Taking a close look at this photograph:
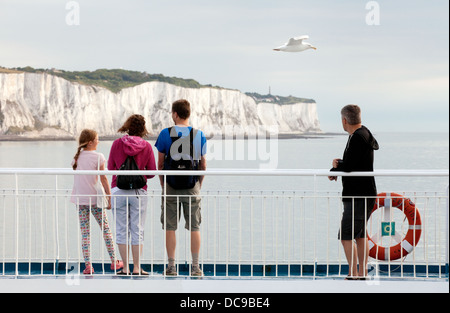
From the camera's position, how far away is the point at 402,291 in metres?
5.26

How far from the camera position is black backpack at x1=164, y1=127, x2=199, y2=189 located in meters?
5.26

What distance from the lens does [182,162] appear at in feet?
17.3

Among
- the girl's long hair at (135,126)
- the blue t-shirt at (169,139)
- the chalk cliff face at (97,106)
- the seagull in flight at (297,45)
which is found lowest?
the blue t-shirt at (169,139)

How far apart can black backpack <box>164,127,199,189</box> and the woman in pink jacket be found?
0.14 metres

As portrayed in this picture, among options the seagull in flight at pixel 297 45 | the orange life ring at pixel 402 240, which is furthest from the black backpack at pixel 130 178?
the seagull in flight at pixel 297 45

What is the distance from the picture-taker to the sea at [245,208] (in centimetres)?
551

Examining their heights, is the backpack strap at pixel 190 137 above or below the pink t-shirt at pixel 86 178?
above

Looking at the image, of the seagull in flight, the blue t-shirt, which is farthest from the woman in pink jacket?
the seagull in flight

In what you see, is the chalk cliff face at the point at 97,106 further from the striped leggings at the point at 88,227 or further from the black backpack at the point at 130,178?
the black backpack at the point at 130,178

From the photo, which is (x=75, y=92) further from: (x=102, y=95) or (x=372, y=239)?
(x=372, y=239)

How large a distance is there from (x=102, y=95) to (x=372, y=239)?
3406 inches

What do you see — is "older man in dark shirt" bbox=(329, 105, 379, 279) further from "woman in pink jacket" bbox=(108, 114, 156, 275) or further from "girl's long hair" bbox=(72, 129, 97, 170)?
"girl's long hair" bbox=(72, 129, 97, 170)

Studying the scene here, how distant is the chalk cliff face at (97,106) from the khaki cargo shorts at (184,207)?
273 feet
